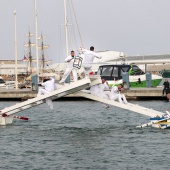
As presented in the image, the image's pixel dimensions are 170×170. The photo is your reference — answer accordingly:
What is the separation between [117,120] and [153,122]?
29.2 feet

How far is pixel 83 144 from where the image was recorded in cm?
3866

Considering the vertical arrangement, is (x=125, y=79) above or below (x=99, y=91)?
below

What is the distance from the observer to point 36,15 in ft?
321

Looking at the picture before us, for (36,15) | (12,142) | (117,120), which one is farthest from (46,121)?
(36,15)

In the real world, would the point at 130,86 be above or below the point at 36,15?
below

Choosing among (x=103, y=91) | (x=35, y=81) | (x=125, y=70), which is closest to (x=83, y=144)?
(x=103, y=91)

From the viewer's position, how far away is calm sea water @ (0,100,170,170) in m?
32.8

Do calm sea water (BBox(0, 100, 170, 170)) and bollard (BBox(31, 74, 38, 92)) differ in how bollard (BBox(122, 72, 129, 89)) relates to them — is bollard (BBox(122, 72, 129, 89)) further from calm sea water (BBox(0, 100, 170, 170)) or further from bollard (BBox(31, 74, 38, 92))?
calm sea water (BBox(0, 100, 170, 170))

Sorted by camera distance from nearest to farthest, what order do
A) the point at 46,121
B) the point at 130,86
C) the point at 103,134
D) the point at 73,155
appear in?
the point at 73,155, the point at 103,134, the point at 46,121, the point at 130,86

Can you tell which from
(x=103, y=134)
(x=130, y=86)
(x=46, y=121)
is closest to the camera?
(x=103, y=134)

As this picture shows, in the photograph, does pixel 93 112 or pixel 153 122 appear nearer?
pixel 153 122

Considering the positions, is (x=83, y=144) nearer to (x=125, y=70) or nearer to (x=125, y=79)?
(x=125, y=79)

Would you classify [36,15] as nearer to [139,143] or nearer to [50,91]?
[50,91]

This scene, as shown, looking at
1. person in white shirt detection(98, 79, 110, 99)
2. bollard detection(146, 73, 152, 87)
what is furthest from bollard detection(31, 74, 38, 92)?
person in white shirt detection(98, 79, 110, 99)
